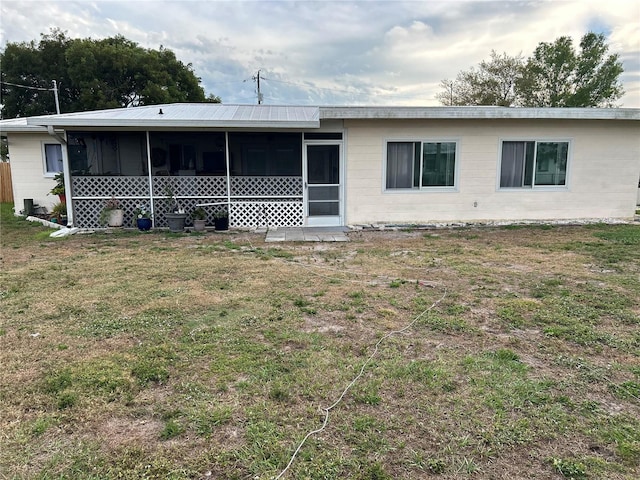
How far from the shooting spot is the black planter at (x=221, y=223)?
10.0 m

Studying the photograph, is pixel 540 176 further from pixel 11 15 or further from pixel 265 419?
pixel 11 15

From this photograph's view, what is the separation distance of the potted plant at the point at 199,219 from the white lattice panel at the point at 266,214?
A: 652 mm

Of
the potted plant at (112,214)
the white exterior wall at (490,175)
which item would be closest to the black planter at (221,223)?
the potted plant at (112,214)

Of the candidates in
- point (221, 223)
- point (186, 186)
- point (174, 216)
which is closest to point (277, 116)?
point (186, 186)

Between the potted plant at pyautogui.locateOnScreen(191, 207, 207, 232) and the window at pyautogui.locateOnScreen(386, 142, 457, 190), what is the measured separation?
14.9 feet

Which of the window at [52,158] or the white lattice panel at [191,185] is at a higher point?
the window at [52,158]

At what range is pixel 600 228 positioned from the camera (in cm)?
980

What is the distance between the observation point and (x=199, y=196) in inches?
400

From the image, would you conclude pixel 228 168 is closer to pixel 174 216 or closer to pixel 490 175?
pixel 174 216

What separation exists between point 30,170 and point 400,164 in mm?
11170

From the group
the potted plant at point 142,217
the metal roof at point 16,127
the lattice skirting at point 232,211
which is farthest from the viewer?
the metal roof at point 16,127

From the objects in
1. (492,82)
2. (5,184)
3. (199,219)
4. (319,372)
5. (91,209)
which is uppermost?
(492,82)

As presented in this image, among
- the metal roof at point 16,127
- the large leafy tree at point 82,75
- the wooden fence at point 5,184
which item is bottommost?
the wooden fence at point 5,184

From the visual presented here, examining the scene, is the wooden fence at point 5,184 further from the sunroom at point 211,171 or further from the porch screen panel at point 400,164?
the porch screen panel at point 400,164
